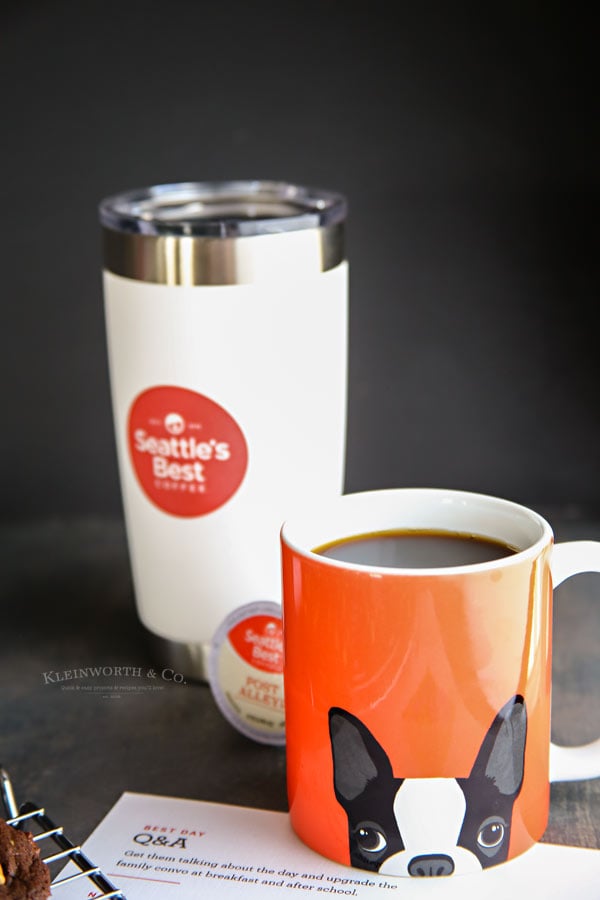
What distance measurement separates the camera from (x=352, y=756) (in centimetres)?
48

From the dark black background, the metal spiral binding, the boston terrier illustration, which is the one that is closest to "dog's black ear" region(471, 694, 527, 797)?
the boston terrier illustration

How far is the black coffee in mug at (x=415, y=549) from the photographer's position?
513 mm

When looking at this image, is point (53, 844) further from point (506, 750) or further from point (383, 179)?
point (383, 179)

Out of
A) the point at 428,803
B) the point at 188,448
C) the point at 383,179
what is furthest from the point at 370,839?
the point at 383,179

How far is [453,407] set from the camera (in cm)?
100

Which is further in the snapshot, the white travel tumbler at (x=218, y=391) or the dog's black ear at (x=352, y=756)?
the white travel tumbler at (x=218, y=391)

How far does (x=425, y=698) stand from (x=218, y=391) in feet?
0.83

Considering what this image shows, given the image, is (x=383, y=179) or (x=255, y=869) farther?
(x=383, y=179)

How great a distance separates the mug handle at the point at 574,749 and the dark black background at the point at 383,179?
47cm

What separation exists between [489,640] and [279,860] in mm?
144

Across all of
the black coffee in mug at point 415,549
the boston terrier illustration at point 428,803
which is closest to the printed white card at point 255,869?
the boston terrier illustration at point 428,803

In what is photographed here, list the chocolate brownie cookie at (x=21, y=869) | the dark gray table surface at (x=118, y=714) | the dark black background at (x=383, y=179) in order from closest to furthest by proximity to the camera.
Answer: the chocolate brownie cookie at (x=21, y=869) → the dark gray table surface at (x=118, y=714) → the dark black background at (x=383, y=179)

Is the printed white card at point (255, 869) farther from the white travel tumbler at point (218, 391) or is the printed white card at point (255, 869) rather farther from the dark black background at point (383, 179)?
the dark black background at point (383, 179)

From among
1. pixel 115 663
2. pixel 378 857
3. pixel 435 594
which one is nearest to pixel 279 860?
pixel 378 857
